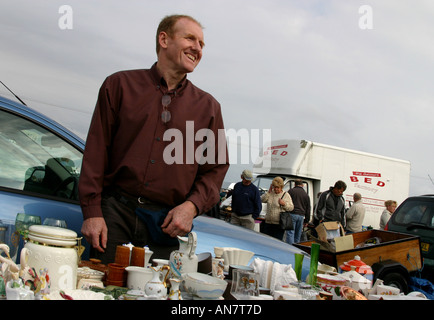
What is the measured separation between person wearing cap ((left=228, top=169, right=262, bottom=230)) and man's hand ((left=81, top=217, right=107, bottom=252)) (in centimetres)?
618

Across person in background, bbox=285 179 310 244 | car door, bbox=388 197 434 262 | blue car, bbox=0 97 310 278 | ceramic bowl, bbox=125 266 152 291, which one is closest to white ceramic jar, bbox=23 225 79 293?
ceramic bowl, bbox=125 266 152 291

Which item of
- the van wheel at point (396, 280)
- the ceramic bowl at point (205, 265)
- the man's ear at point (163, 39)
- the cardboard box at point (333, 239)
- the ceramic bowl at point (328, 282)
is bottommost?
the van wheel at point (396, 280)

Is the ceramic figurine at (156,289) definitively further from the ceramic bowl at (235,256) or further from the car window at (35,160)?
the car window at (35,160)

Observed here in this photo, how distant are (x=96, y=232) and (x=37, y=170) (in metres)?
0.90

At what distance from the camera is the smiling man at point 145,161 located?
1.99m

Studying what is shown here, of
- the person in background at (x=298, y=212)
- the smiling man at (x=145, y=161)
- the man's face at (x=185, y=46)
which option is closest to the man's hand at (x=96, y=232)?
the smiling man at (x=145, y=161)

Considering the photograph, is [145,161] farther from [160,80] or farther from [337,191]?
[337,191]

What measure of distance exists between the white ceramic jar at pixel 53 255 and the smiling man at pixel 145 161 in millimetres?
487

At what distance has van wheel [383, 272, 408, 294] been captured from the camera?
5379 mm

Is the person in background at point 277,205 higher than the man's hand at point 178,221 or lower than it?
higher

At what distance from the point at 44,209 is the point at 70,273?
3.84 ft

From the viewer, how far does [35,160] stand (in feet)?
8.55
